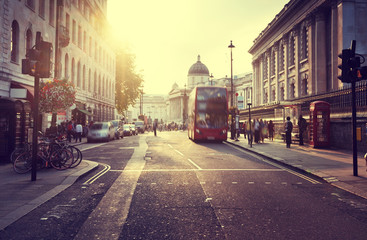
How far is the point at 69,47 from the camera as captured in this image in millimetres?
30562

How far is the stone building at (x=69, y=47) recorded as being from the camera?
18719mm

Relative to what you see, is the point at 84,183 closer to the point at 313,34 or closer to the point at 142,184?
the point at 142,184

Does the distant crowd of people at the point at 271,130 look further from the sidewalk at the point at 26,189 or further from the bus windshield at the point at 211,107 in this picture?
the sidewalk at the point at 26,189

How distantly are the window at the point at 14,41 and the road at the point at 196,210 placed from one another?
14026mm

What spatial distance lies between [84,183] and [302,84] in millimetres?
32775


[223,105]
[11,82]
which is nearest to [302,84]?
[223,105]

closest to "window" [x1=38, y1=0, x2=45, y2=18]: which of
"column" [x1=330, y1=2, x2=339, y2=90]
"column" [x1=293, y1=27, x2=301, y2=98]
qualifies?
"column" [x1=330, y1=2, x2=339, y2=90]

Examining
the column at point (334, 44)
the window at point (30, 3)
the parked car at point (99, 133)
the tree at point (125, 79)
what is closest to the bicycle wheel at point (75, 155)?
the window at point (30, 3)

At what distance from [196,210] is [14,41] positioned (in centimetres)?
1827

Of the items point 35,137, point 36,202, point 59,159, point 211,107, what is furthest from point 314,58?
point 36,202

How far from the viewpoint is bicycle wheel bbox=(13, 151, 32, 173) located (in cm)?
910

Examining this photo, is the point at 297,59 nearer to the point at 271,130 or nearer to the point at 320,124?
the point at 271,130

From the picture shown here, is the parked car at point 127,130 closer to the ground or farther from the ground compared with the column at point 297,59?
closer to the ground

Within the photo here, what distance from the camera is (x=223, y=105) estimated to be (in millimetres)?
22969
